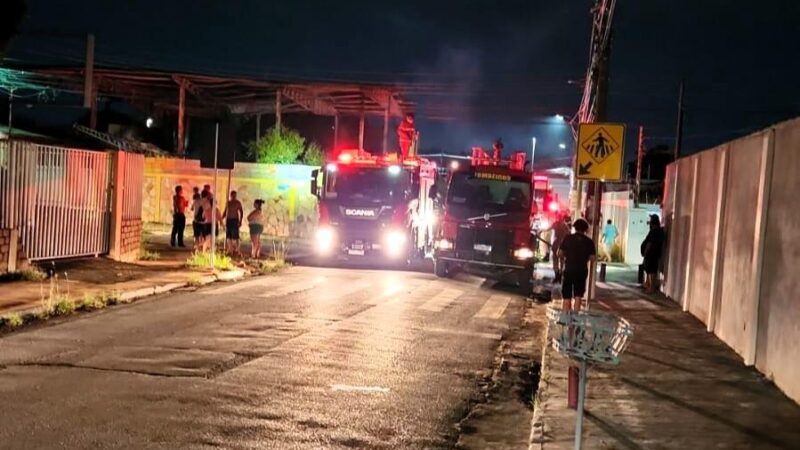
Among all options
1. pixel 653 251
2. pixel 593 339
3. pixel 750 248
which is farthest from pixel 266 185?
pixel 593 339

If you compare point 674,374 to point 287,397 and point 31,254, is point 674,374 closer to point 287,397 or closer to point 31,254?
point 287,397

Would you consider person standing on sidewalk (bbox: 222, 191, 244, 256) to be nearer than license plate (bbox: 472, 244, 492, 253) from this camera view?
No

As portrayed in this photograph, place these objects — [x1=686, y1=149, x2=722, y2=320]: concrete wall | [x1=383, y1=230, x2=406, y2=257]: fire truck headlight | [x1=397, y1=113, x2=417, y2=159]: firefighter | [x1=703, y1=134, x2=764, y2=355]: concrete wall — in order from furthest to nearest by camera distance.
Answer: [x1=397, y1=113, x2=417, y2=159]: firefighter, [x1=383, y1=230, x2=406, y2=257]: fire truck headlight, [x1=686, y1=149, x2=722, y2=320]: concrete wall, [x1=703, y1=134, x2=764, y2=355]: concrete wall

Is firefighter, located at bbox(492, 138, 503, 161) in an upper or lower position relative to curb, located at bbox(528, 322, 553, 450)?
upper

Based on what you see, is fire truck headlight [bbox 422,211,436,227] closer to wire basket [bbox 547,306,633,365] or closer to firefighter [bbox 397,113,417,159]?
firefighter [bbox 397,113,417,159]

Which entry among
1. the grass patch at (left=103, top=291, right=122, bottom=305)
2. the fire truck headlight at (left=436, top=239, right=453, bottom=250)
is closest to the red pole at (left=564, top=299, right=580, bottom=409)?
the grass patch at (left=103, top=291, right=122, bottom=305)

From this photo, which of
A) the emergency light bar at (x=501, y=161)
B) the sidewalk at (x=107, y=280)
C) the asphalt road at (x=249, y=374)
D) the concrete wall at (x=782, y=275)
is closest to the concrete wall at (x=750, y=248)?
the concrete wall at (x=782, y=275)

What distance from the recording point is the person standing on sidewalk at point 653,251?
1889cm

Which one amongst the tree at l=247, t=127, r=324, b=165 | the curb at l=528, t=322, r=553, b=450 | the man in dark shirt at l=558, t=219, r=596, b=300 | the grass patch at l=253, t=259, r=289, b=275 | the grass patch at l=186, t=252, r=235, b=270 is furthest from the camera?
the tree at l=247, t=127, r=324, b=165

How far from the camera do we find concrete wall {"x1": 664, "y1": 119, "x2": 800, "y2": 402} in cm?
893

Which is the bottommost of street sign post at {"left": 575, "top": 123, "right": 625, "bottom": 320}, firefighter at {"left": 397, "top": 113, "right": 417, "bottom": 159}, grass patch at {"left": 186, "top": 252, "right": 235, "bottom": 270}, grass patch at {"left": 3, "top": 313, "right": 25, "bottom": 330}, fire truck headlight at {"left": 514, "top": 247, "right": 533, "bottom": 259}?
grass patch at {"left": 3, "top": 313, "right": 25, "bottom": 330}

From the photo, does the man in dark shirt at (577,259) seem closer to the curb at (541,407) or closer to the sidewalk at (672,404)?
the sidewalk at (672,404)

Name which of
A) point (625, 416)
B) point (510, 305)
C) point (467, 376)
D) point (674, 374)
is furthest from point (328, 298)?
point (625, 416)

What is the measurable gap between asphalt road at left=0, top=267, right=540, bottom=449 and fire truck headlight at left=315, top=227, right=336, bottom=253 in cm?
750
